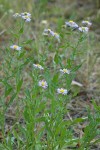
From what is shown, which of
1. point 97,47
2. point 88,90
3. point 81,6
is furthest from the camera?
point 81,6

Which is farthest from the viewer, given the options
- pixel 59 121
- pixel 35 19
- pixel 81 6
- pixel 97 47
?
pixel 81 6

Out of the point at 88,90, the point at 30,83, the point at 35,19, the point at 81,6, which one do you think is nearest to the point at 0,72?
the point at 30,83

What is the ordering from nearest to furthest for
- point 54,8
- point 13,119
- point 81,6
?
point 13,119, point 54,8, point 81,6

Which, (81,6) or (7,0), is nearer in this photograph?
(7,0)

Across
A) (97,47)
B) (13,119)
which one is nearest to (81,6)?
(97,47)

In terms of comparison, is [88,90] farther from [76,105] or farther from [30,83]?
[30,83]

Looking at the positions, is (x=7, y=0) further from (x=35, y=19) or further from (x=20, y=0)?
(x=35, y=19)

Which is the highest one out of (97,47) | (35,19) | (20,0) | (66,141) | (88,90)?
(20,0)

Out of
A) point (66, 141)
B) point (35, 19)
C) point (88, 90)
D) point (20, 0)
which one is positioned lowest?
point (66, 141)

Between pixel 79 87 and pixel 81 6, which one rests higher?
pixel 81 6
